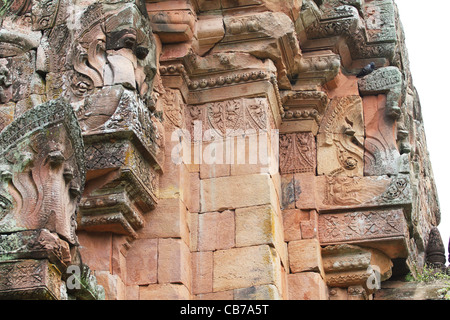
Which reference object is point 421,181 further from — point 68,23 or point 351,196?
point 68,23

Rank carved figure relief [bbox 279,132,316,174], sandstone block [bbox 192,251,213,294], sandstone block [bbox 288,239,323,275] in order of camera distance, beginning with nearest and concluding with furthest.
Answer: sandstone block [bbox 192,251,213,294], sandstone block [bbox 288,239,323,275], carved figure relief [bbox 279,132,316,174]

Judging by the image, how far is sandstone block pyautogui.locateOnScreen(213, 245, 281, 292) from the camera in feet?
33.7

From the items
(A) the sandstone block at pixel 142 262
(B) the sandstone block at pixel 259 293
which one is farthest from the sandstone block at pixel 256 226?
(A) the sandstone block at pixel 142 262

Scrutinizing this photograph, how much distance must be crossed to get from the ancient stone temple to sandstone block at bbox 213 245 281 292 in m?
0.01

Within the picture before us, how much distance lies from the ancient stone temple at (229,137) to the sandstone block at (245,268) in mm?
13

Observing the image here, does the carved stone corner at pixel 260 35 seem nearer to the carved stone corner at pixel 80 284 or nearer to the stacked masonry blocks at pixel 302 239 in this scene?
the stacked masonry blocks at pixel 302 239

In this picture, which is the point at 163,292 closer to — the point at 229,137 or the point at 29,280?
the point at 229,137

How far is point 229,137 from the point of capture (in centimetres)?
1111

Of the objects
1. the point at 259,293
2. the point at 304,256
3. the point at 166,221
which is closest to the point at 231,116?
the point at 166,221

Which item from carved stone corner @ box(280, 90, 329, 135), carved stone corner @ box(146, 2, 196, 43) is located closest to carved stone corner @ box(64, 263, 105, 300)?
carved stone corner @ box(146, 2, 196, 43)

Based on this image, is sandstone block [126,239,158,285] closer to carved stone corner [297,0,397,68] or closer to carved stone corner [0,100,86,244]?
carved stone corner [0,100,86,244]

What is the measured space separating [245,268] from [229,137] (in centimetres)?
142

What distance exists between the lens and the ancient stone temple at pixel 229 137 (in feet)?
33.6

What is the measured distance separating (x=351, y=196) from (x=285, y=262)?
1143 millimetres
